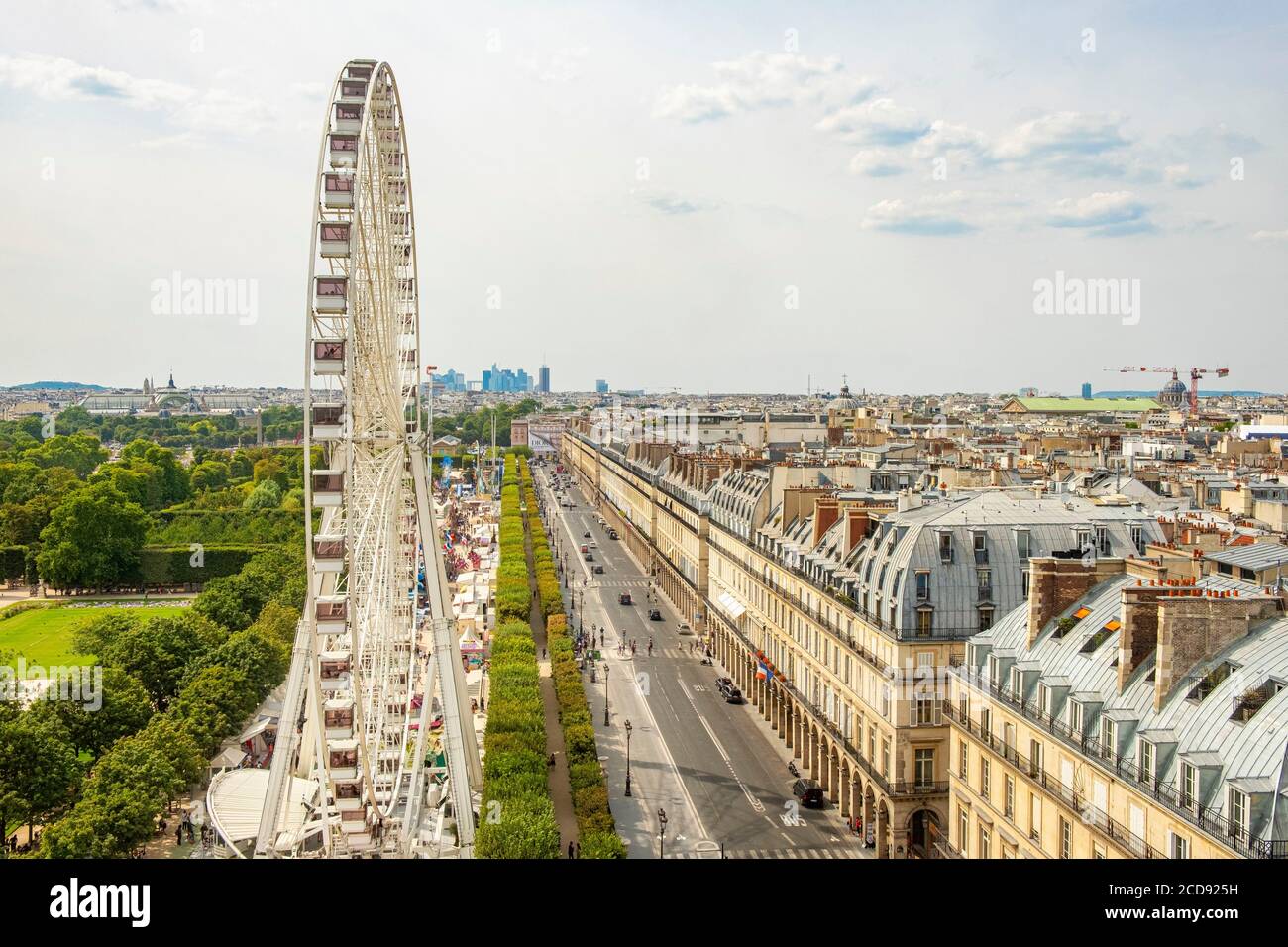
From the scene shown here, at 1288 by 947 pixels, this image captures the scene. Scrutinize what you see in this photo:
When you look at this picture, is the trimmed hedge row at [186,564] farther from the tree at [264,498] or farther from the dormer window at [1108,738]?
the dormer window at [1108,738]

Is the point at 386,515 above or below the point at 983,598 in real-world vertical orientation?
above

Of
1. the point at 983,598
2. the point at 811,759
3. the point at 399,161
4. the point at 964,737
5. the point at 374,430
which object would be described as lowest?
the point at 811,759

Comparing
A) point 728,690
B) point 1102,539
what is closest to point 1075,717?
point 1102,539

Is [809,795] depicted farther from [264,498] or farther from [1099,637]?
[264,498]

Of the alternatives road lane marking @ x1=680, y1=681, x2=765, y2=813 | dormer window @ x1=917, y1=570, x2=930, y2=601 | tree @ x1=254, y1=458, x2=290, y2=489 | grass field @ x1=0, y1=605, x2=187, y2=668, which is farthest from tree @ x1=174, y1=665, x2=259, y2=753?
tree @ x1=254, y1=458, x2=290, y2=489

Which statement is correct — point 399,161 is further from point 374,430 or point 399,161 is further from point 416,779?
point 416,779
